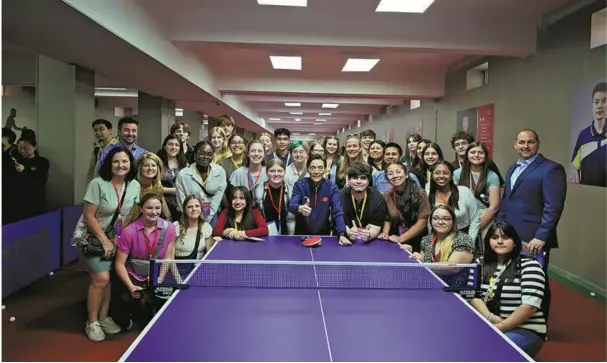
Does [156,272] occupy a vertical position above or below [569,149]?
below

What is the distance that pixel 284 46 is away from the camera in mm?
6254

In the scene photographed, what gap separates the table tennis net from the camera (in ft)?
10.2

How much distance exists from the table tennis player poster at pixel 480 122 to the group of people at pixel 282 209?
10.2 feet

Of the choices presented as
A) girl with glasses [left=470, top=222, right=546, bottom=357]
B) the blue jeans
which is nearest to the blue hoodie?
girl with glasses [left=470, top=222, right=546, bottom=357]

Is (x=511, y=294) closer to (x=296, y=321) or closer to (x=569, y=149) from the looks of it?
(x=296, y=321)

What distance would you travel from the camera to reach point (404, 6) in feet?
18.8

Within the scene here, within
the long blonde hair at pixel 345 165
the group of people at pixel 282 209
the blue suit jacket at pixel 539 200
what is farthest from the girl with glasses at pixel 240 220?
the blue suit jacket at pixel 539 200

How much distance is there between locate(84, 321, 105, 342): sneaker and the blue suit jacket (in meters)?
3.77

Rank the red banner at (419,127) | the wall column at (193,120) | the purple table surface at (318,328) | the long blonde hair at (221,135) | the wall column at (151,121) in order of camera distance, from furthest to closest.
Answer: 1. the wall column at (193,120)
2. the red banner at (419,127)
3. the wall column at (151,121)
4. the long blonde hair at (221,135)
5. the purple table surface at (318,328)

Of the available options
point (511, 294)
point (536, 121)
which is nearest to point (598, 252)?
point (536, 121)

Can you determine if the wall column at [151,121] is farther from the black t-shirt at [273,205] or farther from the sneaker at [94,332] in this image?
the sneaker at [94,332]

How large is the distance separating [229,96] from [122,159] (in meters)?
8.55

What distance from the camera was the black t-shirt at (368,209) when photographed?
457 centimetres

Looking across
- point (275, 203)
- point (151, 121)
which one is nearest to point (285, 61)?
point (151, 121)
